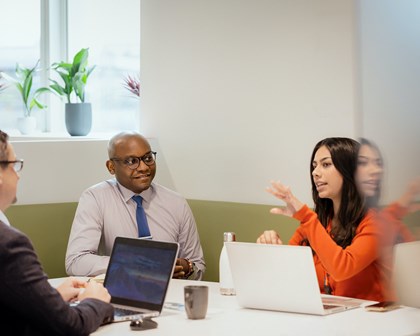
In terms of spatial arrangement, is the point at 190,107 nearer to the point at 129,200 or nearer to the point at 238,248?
the point at 129,200

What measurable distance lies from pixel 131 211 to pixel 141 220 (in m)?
0.06

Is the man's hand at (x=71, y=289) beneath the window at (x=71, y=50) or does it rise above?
beneath

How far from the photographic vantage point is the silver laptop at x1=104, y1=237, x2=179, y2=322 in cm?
173

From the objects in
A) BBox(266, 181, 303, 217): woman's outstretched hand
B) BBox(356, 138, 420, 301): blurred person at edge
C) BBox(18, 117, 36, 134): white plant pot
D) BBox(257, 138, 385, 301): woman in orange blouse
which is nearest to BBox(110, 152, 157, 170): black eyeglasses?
BBox(257, 138, 385, 301): woman in orange blouse

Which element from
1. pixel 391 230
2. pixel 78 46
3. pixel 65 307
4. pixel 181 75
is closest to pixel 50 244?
pixel 181 75

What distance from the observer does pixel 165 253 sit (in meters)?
1.76

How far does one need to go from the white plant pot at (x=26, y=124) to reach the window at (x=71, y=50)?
0.65 ft

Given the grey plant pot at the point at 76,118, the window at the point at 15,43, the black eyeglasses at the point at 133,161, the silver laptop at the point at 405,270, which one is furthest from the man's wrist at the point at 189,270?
the silver laptop at the point at 405,270

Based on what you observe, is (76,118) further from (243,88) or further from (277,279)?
(277,279)

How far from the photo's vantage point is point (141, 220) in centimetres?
306

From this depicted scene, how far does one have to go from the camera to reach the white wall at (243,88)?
2922 mm

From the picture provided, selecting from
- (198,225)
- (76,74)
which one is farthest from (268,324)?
(76,74)

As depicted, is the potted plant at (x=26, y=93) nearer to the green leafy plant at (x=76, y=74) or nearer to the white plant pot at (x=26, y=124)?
the white plant pot at (x=26, y=124)

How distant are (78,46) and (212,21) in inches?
52.9
